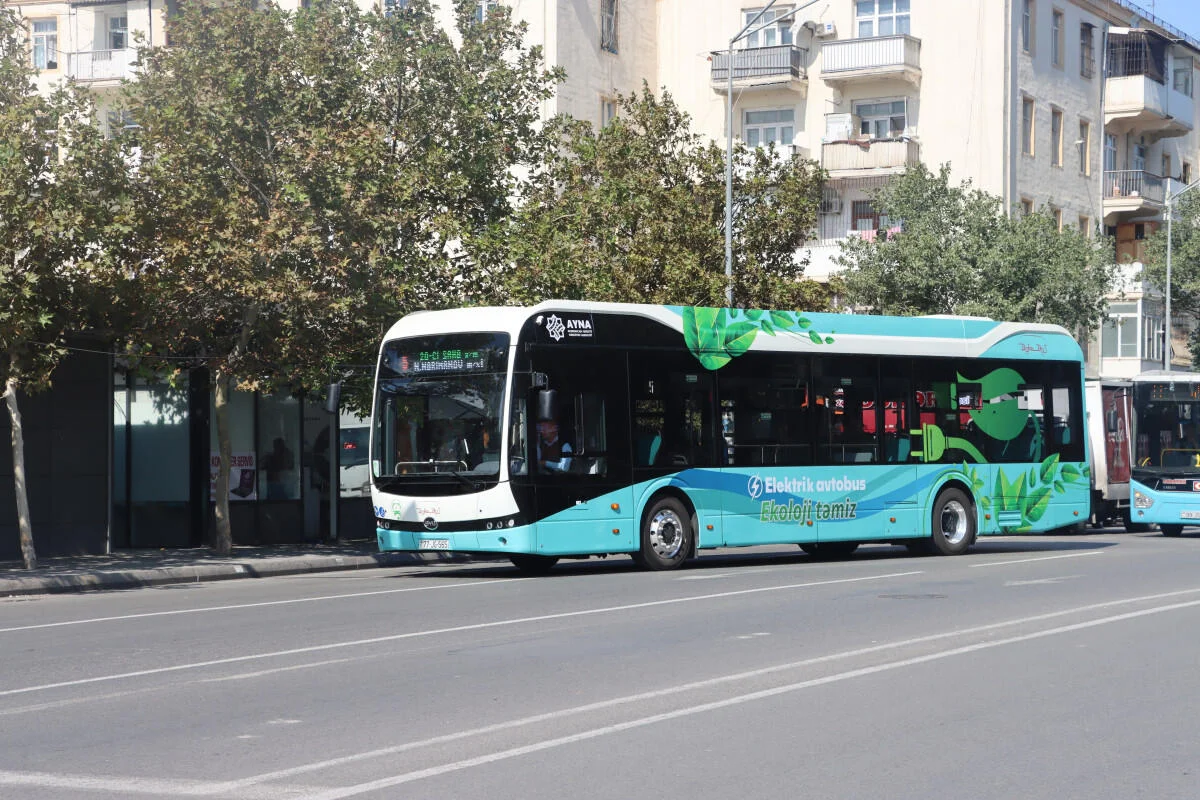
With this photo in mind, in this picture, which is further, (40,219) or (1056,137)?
(1056,137)

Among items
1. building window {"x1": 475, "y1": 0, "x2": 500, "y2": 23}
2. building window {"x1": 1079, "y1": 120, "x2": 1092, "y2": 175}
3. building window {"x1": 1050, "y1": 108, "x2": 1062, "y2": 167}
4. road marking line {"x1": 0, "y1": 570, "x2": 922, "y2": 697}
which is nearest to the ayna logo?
road marking line {"x1": 0, "y1": 570, "x2": 922, "y2": 697}

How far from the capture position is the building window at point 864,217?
50.7 m

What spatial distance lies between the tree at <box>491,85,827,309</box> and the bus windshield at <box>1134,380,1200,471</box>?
7.30 meters

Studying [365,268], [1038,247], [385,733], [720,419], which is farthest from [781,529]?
[1038,247]

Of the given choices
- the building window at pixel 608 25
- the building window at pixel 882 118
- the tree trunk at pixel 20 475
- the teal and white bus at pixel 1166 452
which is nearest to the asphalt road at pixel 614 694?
the tree trunk at pixel 20 475

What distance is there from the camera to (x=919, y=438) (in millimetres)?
23828

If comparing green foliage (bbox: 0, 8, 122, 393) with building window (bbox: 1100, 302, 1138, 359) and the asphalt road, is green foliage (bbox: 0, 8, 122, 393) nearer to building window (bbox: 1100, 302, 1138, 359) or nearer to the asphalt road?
the asphalt road

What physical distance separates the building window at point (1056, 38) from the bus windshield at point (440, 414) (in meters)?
38.2

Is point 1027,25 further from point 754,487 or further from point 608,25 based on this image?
point 754,487

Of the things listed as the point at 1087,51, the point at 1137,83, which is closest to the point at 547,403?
the point at 1087,51

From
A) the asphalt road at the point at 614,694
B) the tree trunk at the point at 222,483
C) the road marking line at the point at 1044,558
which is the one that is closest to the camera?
the asphalt road at the point at 614,694

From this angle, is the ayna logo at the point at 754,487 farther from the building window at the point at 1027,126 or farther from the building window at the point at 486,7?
the building window at the point at 1027,126

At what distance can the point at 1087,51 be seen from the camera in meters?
55.1

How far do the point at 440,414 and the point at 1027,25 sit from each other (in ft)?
120
